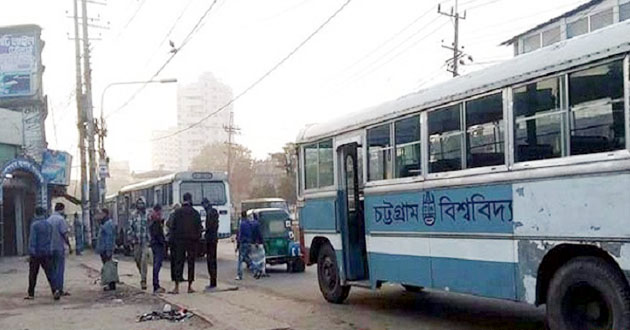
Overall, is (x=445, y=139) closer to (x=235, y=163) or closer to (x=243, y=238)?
(x=243, y=238)

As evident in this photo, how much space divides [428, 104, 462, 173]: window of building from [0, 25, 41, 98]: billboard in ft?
109

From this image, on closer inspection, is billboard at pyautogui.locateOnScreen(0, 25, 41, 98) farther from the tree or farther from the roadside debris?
the tree

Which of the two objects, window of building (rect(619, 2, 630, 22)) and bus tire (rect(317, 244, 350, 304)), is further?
window of building (rect(619, 2, 630, 22))

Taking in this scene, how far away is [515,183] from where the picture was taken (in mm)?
7762

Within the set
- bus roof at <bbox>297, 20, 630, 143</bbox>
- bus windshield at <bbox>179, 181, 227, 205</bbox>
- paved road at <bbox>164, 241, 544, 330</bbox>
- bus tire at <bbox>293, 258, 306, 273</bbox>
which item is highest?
bus roof at <bbox>297, 20, 630, 143</bbox>

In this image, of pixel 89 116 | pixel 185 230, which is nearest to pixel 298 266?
pixel 185 230

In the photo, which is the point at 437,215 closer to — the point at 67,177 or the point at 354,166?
the point at 354,166

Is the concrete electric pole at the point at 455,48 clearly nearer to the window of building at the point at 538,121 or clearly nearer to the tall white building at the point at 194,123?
the tall white building at the point at 194,123

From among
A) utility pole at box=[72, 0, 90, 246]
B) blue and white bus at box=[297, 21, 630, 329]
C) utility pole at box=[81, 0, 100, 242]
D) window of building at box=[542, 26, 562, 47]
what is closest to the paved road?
blue and white bus at box=[297, 21, 630, 329]

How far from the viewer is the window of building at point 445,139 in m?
8.84

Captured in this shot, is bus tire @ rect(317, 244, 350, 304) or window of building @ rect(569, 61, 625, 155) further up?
window of building @ rect(569, 61, 625, 155)

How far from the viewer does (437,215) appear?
918cm

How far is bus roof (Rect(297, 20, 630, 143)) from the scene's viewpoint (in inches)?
266

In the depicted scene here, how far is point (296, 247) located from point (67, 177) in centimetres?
2114
